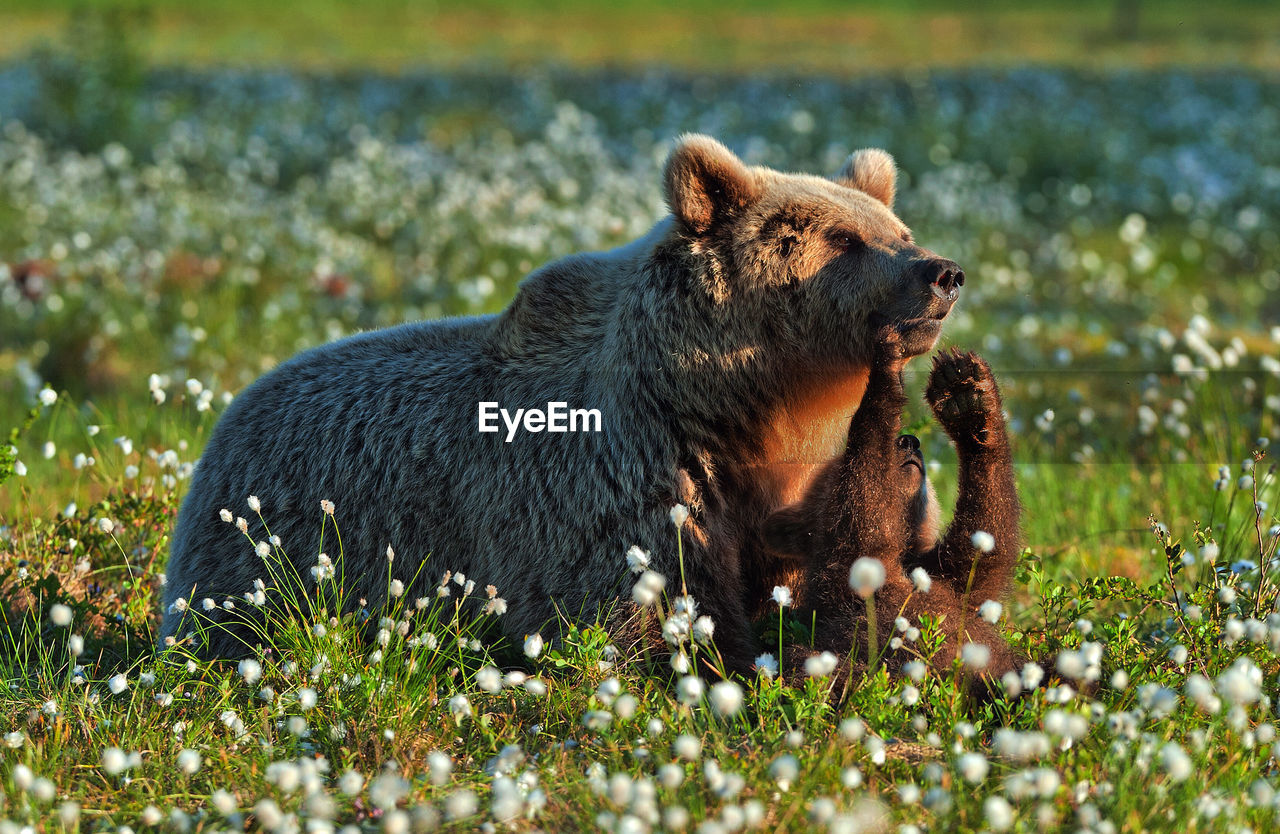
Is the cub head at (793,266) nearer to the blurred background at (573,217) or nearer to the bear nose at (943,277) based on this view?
the bear nose at (943,277)

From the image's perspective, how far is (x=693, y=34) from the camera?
3212 cm

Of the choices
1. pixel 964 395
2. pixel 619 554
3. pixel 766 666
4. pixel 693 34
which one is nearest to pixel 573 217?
pixel 619 554

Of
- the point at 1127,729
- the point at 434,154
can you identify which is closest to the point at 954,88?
the point at 434,154

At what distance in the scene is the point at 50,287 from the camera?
9.83m

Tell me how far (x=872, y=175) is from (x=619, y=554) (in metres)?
1.82

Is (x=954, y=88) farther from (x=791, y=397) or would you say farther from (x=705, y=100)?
(x=791, y=397)

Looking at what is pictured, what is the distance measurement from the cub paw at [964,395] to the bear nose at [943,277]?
214mm

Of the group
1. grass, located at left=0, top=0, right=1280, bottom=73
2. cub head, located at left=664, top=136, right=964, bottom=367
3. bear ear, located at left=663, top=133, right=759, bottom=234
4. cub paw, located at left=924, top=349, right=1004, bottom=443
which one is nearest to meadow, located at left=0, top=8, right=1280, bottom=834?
cub paw, located at left=924, top=349, right=1004, bottom=443

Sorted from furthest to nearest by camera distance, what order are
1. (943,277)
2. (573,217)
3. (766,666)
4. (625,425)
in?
(573,217), (625,425), (943,277), (766,666)

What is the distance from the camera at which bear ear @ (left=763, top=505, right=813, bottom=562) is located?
161 inches

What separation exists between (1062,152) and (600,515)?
39.1ft

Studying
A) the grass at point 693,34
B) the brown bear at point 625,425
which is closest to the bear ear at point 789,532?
the brown bear at point 625,425

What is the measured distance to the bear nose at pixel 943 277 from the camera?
3.99 meters

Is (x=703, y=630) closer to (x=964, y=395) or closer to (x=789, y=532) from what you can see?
(x=789, y=532)
